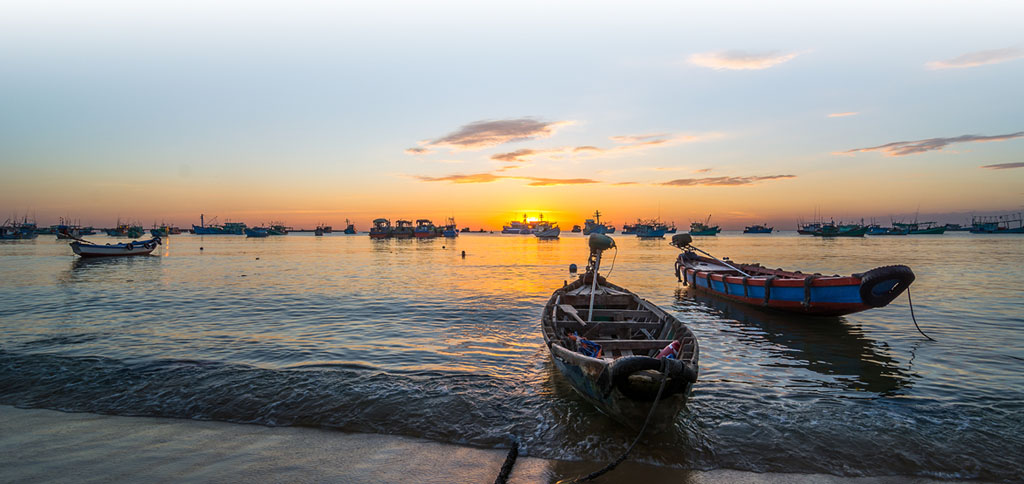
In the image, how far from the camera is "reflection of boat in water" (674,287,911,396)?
9.85 meters

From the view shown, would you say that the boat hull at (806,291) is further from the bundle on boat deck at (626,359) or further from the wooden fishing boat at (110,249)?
the wooden fishing boat at (110,249)

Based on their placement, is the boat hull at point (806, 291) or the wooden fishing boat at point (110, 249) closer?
the boat hull at point (806, 291)

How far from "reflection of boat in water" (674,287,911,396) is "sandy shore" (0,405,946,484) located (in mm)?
4874

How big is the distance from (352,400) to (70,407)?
15.5ft

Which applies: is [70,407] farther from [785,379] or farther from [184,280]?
[184,280]

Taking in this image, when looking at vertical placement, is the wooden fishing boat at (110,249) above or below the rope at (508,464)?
above

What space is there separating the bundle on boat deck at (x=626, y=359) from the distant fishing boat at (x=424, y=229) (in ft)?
444

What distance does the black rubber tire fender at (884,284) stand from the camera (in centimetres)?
1287

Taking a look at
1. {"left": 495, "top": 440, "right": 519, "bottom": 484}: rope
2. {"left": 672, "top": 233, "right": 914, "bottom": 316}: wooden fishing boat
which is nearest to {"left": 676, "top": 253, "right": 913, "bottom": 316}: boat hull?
{"left": 672, "top": 233, "right": 914, "bottom": 316}: wooden fishing boat

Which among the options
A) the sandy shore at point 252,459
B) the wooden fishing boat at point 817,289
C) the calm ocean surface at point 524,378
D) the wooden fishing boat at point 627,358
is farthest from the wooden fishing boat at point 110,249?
the wooden fishing boat at point 817,289

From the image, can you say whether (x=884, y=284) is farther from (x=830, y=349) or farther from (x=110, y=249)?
(x=110, y=249)

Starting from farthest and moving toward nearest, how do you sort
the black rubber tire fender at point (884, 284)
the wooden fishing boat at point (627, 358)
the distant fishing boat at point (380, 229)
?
1. the distant fishing boat at point (380, 229)
2. the black rubber tire fender at point (884, 284)
3. the wooden fishing boat at point (627, 358)

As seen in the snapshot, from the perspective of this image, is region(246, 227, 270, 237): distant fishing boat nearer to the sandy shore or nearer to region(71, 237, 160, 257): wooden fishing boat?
region(71, 237, 160, 257): wooden fishing boat

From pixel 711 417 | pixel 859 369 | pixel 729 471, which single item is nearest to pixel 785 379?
pixel 859 369
